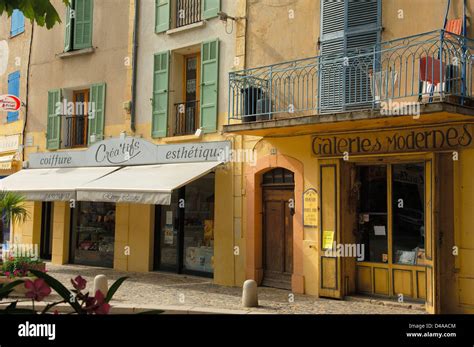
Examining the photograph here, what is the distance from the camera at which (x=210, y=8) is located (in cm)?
1312

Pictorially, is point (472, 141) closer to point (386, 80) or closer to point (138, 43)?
point (386, 80)

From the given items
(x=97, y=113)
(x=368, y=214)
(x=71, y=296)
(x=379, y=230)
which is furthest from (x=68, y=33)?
(x=71, y=296)

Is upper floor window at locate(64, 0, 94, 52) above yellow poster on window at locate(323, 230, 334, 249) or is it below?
above

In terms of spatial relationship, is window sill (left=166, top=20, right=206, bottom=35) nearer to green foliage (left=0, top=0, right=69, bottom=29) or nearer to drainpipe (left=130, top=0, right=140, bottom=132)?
drainpipe (left=130, top=0, right=140, bottom=132)

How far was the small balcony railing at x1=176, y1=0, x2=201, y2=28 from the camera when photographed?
44.6 feet

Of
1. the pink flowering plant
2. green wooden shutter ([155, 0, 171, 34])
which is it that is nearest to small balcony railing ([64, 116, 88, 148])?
green wooden shutter ([155, 0, 171, 34])

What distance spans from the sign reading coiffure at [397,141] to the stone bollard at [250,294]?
3.11m

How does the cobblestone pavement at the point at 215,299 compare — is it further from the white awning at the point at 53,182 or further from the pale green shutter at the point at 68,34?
A: the pale green shutter at the point at 68,34

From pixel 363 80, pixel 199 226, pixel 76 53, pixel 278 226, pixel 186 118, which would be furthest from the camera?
pixel 76 53

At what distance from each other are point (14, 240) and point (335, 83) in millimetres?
12478

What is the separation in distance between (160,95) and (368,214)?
6.25m

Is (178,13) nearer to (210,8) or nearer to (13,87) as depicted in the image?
(210,8)

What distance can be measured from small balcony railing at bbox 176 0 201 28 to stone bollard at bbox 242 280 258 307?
7031mm

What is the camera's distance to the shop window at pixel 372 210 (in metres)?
10.5
